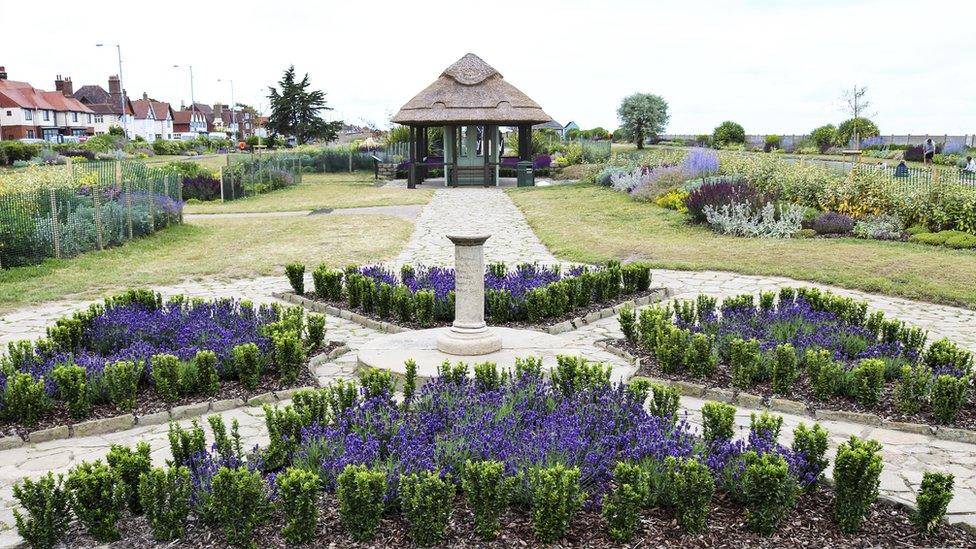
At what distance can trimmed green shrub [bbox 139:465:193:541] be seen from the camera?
14.5ft

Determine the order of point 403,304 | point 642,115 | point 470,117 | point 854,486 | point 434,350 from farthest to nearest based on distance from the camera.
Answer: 1. point 642,115
2. point 470,117
3. point 403,304
4. point 434,350
5. point 854,486

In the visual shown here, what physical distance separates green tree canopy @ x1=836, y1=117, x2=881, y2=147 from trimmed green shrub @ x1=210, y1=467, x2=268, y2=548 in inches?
2344

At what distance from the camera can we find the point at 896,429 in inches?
245

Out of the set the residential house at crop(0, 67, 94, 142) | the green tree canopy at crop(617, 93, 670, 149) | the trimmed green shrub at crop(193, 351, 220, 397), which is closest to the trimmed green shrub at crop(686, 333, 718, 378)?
the trimmed green shrub at crop(193, 351, 220, 397)

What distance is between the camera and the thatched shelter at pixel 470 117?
30.2 meters

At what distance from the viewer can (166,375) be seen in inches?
262

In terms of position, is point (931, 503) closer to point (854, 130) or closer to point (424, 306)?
point (424, 306)

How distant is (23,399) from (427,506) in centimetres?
374

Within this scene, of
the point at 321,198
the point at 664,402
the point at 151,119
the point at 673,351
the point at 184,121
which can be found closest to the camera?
the point at 664,402

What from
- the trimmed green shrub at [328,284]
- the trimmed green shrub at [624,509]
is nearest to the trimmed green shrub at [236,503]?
the trimmed green shrub at [624,509]

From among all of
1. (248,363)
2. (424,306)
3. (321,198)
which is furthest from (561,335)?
(321,198)

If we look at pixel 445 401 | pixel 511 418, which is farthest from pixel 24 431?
pixel 511 418

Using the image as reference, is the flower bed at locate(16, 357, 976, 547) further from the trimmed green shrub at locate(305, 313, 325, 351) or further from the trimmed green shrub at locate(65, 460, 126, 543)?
the trimmed green shrub at locate(305, 313, 325, 351)

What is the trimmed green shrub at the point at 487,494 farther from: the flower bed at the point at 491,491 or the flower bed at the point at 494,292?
the flower bed at the point at 494,292
